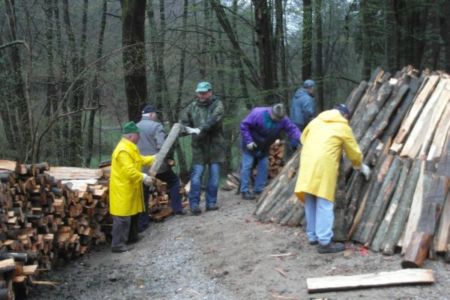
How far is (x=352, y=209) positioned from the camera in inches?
280

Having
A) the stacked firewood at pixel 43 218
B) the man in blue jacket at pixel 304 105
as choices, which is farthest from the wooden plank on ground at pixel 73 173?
the man in blue jacket at pixel 304 105

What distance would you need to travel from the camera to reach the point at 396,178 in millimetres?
7098

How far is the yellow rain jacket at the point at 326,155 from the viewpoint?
21.6 feet

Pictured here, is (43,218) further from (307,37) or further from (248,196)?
(307,37)

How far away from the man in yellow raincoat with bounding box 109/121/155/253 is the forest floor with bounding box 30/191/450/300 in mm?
358

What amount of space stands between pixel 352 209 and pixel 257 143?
274 centimetres

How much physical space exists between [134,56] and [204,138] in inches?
151

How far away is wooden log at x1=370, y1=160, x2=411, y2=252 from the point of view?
6.57 m

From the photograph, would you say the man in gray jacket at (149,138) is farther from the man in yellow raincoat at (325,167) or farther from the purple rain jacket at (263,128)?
the man in yellow raincoat at (325,167)

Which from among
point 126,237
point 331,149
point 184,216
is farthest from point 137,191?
point 331,149

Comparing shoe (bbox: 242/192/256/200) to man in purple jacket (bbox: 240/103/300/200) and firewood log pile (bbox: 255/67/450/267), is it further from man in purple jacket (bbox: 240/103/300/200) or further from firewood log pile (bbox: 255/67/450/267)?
firewood log pile (bbox: 255/67/450/267)

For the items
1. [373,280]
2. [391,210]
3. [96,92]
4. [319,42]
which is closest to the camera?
[373,280]

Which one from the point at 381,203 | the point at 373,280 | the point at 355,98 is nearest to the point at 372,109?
the point at 355,98

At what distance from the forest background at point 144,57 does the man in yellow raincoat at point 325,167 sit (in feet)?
19.3
